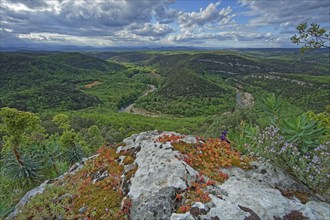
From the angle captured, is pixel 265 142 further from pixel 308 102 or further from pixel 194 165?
pixel 308 102

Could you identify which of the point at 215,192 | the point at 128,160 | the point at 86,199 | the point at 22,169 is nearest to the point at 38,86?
the point at 22,169

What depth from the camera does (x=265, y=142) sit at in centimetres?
493

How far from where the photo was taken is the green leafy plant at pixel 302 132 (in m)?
4.57

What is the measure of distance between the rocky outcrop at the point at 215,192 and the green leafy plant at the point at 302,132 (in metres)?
0.79

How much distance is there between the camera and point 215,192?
172 inches

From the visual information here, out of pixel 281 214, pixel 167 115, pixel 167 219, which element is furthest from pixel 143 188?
pixel 167 115

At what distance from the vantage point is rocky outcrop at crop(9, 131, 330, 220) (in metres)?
3.92

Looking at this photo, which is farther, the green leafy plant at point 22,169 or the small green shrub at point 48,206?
the green leafy plant at point 22,169

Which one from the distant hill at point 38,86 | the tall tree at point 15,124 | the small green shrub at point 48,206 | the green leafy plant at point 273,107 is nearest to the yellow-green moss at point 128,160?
the small green shrub at point 48,206

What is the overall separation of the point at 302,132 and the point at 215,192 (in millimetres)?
2056

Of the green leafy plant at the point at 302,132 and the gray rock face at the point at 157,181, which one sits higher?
the green leafy plant at the point at 302,132

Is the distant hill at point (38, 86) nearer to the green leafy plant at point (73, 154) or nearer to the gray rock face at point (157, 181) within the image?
the green leafy plant at point (73, 154)

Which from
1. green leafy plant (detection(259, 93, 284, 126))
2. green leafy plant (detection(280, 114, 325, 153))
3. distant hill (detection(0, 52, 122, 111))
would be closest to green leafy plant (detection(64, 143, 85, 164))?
green leafy plant (detection(259, 93, 284, 126))

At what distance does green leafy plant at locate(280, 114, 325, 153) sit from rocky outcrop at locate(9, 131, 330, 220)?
0.79 m
